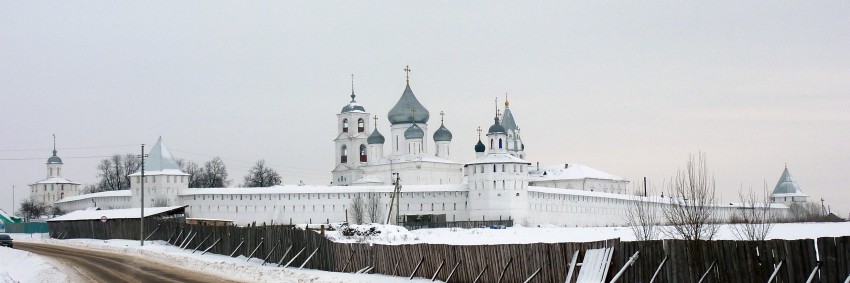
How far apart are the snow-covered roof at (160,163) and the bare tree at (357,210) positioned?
42.0 feet

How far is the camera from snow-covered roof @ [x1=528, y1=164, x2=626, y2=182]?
9669cm

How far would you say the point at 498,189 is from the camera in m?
70.4

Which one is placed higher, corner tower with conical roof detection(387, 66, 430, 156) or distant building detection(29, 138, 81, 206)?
corner tower with conical roof detection(387, 66, 430, 156)

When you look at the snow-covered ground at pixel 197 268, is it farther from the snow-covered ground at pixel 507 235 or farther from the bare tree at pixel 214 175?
the bare tree at pixel 214 175

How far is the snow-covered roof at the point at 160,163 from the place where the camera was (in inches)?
2931

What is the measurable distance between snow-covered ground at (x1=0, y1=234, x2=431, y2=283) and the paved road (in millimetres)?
607

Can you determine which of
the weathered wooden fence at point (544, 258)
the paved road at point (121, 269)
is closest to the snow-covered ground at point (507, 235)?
the paved road at point (121, 269)

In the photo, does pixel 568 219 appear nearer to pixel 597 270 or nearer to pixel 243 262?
pixel 243 262

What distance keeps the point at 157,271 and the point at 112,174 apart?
269ft

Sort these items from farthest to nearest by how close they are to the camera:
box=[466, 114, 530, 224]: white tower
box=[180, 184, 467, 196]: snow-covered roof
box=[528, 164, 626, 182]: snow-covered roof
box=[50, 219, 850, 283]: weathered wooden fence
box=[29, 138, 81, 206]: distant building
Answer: box=[29, 138, 81, 206]: distant building
box=[528, 164, 626, 182]: snow-covered roof
box=[180, 184, 467, 196]: snow-covered roof
box=[466, 114, 530, 224]: white tower
box=[50, 219, 850, 283]: weathered wooden fence

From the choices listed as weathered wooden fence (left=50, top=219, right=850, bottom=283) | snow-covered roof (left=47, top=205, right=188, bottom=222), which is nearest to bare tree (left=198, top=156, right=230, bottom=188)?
snow-covered roof (left=47, top=205, right=188, bottom=222)

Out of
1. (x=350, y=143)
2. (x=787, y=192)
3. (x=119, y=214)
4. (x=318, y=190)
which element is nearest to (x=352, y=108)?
(x=350, y=143)

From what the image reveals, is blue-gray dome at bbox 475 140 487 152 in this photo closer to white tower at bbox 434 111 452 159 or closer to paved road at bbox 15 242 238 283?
white tower at bbox 434 111 452 159

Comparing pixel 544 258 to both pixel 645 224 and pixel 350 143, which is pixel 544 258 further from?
pixel 350 143
